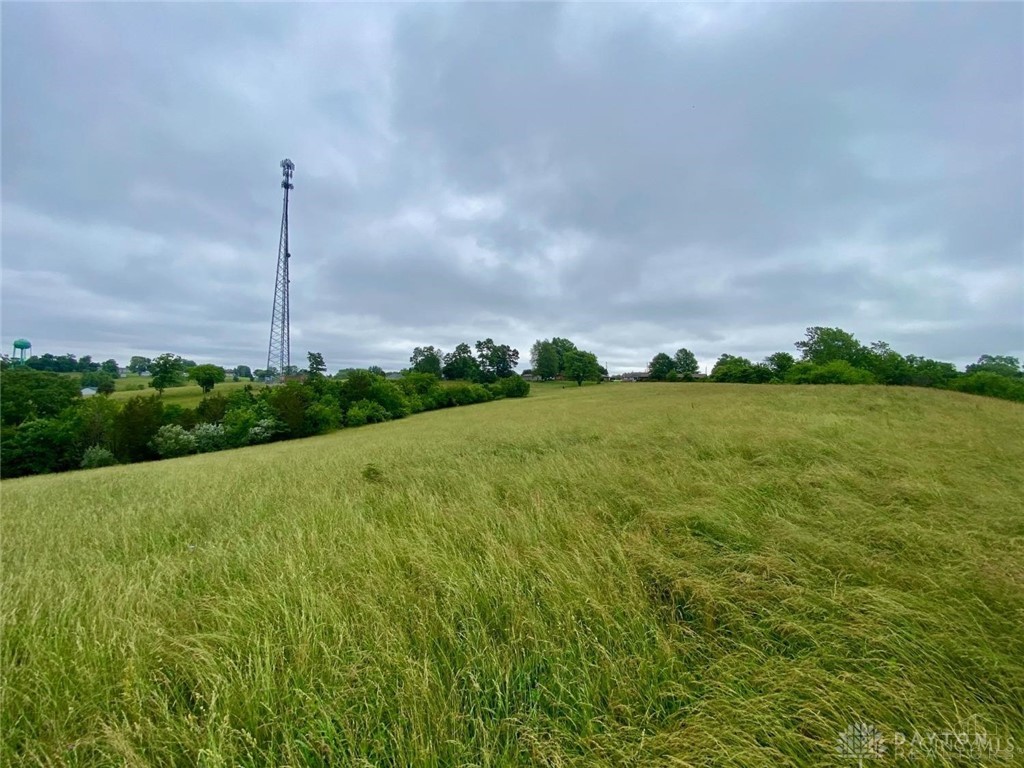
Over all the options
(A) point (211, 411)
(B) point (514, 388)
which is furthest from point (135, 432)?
(B) point (514, 388)

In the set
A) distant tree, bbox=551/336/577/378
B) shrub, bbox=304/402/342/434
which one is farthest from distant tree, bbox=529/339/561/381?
shrub, bbox=304/402/342/434

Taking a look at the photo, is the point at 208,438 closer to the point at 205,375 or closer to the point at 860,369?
the point at 205,375

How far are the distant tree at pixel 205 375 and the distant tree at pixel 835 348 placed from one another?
374ft

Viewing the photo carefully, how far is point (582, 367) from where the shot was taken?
75.8 metres

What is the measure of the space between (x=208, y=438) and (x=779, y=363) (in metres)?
92.8

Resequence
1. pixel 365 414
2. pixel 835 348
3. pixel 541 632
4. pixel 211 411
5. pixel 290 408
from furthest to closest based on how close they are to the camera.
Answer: pixel 835 348
pixel 365 414
pixel 211 411
pixel 290 408
pixel 541 632

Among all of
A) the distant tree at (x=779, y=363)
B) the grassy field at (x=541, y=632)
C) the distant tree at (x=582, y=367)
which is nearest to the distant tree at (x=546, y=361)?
the distant tree at (x=582, y=367)

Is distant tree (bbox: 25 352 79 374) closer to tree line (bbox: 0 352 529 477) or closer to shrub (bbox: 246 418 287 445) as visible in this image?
tree line (bbox: 0 352 529 477)

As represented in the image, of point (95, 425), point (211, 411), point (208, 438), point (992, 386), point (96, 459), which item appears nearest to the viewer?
point (96, 459)

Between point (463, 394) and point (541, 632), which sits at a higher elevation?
point (463, 394)

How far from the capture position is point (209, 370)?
68562mm

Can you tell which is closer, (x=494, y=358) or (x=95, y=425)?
(x=95, y=425)

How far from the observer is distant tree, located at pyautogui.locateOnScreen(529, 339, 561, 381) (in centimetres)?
9325

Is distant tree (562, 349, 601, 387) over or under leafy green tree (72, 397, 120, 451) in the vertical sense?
over
